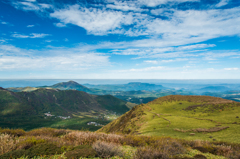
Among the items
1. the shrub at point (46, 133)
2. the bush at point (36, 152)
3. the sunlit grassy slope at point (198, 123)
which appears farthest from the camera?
the sunlit grassy slope at point (198, 123)

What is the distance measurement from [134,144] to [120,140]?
129cm

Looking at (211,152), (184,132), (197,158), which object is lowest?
(184,132)

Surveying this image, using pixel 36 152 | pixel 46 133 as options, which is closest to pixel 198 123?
pixel 46 133

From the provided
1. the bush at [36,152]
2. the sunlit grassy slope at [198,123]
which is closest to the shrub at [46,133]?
the bush at [36,152]

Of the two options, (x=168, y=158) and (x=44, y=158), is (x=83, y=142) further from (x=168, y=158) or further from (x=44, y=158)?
(x=168, y=158)

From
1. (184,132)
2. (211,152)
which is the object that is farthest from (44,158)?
(184,132)

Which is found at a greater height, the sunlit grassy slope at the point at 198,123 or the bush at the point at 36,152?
the bush at the point at 36,152

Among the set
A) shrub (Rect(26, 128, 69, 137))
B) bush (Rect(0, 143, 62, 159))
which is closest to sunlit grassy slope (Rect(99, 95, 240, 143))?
shrub (Rect(26, 128, 69, 137))

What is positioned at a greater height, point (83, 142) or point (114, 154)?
point (114, 154)

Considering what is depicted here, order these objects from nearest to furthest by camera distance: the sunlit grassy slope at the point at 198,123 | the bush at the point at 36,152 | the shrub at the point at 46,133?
1. the bush at the point at 36,152
2. the shrub at the point at 46,133
3. the sunlit grassy slope at the point at 198,123

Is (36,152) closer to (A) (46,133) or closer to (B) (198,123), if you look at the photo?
(A) (46,133)

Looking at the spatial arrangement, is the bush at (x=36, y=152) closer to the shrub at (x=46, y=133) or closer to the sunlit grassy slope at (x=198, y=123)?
the shrub at (x=46, y=133)

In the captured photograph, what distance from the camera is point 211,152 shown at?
8883mm

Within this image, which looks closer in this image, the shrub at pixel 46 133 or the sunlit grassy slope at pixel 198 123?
the shrub at pixel 46 133
